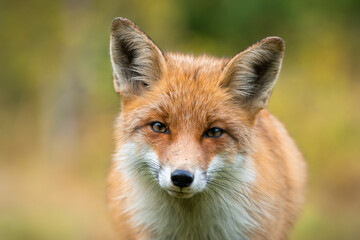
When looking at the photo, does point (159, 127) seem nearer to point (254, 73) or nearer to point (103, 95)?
point (254, 73)

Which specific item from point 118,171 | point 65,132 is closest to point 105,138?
point 65,132

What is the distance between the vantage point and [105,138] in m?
16.8

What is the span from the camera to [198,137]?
4574 mm

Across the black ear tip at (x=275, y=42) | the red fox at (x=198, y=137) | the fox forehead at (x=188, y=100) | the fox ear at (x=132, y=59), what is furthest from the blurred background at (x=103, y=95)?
the black ear tip at (x=275, y=42)

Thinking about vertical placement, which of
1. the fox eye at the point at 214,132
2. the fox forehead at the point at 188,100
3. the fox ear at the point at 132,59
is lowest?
the fox eye at the point at 214,132

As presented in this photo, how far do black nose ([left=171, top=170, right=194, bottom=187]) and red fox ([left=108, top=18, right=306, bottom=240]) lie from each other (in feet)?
1.06

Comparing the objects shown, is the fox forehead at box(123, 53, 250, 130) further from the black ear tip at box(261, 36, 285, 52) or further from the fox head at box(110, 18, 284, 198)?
the black ear tip at box(261, 36, 285, 52)

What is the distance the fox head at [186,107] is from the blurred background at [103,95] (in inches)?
175

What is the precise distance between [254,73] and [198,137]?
104 centimetres

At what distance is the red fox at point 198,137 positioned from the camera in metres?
4.67

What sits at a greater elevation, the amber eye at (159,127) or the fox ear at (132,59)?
the fox ear at (132,59)

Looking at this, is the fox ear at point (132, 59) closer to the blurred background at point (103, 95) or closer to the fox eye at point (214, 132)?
the fox eye at point (214, 132)

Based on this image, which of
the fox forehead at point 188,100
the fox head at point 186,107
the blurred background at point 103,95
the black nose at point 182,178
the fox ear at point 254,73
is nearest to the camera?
the black nose at point 182,178

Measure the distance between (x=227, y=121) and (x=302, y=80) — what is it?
11.8 m
